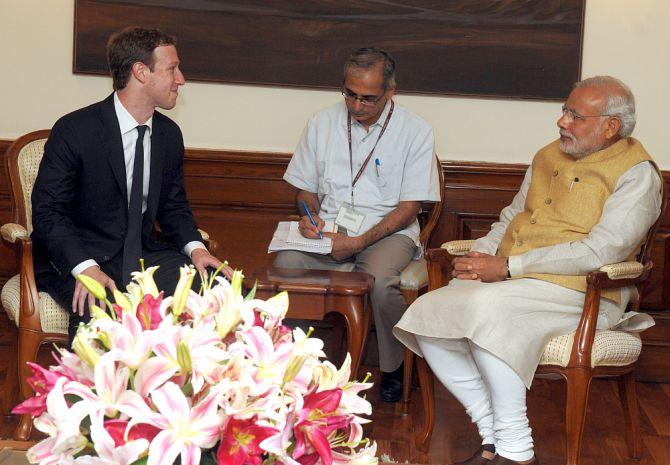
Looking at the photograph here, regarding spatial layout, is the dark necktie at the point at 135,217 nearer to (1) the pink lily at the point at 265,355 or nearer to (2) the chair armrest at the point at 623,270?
(2) the chair armrest at the point at 623,270

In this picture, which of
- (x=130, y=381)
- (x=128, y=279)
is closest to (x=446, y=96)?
(x=128, y=279)

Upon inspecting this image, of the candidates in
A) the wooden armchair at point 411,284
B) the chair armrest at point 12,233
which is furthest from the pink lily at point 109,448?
the wooden armchair at point 411,284

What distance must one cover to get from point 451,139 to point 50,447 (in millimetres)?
3776

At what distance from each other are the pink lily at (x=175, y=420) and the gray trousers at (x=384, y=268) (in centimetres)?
299

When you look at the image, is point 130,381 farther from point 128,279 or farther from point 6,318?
point 6,318

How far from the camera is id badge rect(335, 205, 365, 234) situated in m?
4.50

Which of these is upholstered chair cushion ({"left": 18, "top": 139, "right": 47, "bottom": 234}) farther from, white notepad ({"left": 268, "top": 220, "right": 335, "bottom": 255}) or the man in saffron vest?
the man in saffron vest

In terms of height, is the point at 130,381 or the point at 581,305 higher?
the point at 130,381

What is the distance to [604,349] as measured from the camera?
360cm

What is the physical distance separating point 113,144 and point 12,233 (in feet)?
1.71

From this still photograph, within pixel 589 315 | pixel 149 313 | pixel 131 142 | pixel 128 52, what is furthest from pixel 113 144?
pixel 149 313

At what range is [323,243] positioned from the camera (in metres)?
4.37

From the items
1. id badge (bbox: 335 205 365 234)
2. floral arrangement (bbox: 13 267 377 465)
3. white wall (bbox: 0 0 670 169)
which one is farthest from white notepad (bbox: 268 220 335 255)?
floral arrangement (bbox: 13 267 377 465)

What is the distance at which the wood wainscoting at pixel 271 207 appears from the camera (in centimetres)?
502
